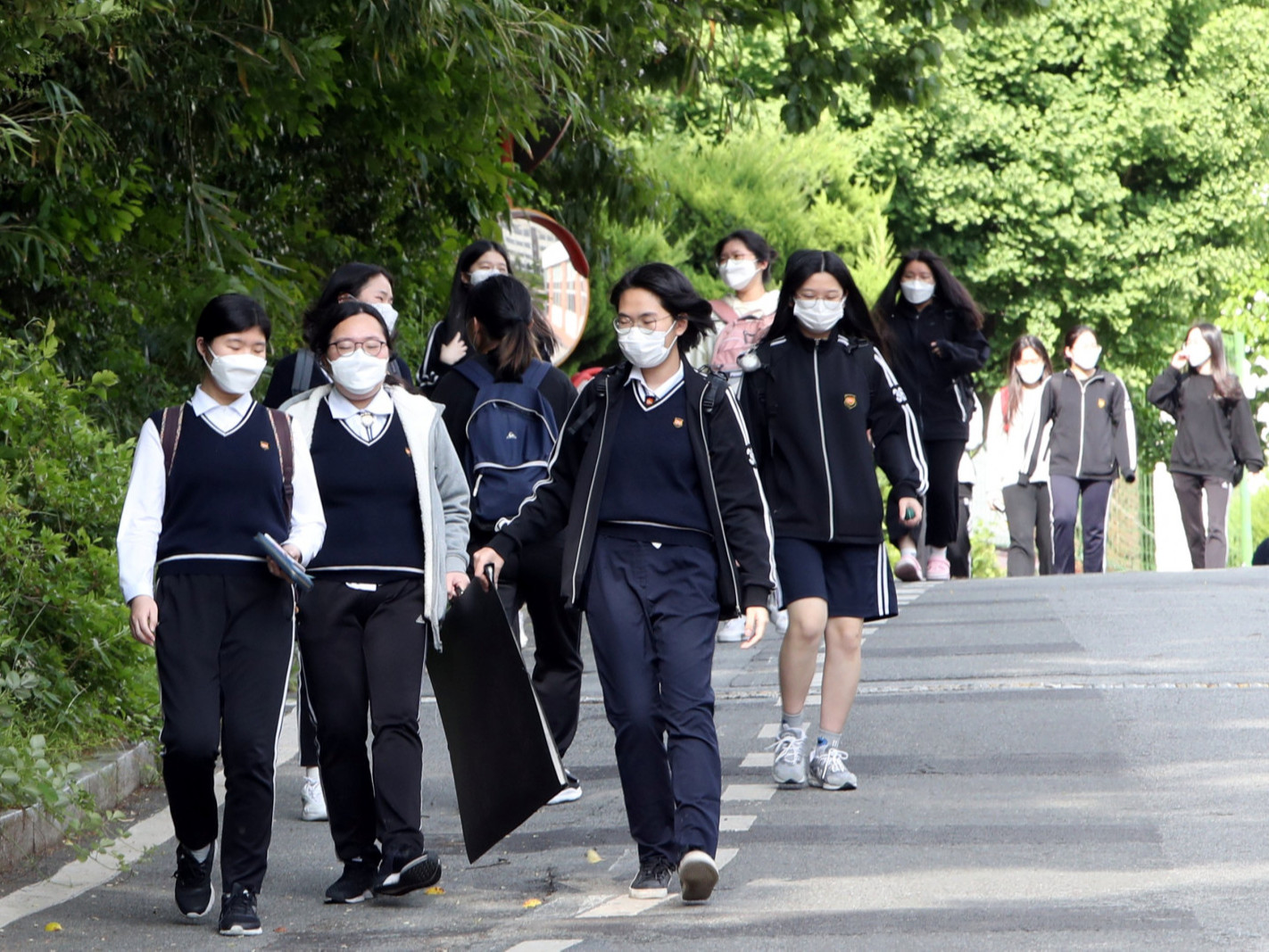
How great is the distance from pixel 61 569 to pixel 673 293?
9.84 ft

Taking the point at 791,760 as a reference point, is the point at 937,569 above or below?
below

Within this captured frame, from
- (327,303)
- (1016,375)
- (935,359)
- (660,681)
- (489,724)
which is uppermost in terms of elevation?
(327,303)

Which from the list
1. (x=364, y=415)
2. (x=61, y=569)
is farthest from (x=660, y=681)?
(x=61, y=569)

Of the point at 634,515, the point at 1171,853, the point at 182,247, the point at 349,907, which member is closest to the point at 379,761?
the point at 349,907

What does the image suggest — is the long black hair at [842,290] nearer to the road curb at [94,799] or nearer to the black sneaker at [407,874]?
the black sneaker at [407,874]

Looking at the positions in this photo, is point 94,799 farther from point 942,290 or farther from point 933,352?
point 933,352

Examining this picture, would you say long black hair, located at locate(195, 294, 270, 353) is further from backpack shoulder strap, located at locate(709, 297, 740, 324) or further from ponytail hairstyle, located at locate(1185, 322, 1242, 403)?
ponytail hairstyle, located at locate(1185, 322, 1242, 403)

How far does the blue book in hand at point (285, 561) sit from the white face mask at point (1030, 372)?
40.1ft

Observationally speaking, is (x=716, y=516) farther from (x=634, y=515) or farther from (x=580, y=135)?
(x=580, y=135)

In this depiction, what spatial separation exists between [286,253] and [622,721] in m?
7.56

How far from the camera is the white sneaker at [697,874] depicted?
568 cm

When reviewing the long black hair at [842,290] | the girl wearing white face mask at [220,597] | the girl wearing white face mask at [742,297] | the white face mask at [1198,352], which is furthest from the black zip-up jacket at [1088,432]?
the girl wearing white face mask at [220,597]

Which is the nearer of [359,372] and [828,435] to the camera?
[359,372]

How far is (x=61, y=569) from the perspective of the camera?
26.0ft
